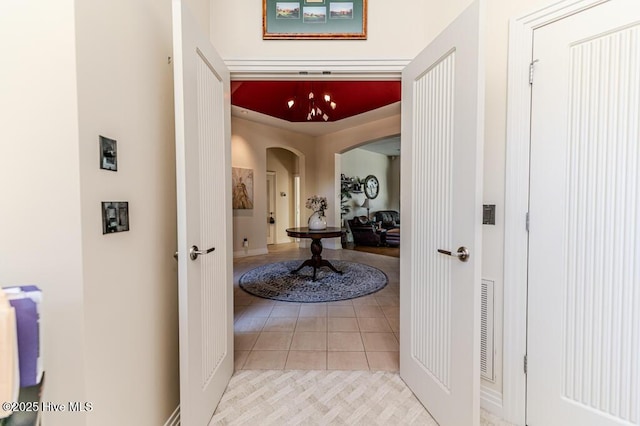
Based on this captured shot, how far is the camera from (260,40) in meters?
1.77

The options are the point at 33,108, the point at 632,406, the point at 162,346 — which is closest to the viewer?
the point at 33,108

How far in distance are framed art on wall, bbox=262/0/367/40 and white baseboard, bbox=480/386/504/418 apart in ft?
7.77

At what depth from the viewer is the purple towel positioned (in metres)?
0.56

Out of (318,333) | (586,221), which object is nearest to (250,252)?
(318,333)

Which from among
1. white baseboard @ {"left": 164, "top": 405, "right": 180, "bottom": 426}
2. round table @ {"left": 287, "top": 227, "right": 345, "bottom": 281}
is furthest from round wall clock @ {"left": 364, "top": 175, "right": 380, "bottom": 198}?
white baseboard @ {"left": 164, "top": 405, "right": 180, "bottom": 426}

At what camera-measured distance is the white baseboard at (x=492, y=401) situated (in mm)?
1452

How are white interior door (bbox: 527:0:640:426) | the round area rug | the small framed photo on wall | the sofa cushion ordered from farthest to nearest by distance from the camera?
the sofa cushion, the round area rug, white interior door (bbox: 527:0:640:426), the small framed photo on wall

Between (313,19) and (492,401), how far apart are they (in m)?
2.65

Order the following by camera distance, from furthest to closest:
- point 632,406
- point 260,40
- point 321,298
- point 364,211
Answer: point 364,211, point 321,298, point 260,40, point 632,406

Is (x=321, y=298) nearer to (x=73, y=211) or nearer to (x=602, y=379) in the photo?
(x=602, y=379)

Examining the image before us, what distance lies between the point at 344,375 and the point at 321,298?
4.89ft

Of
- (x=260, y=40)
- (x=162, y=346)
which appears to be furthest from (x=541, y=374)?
(x=260, y=40)

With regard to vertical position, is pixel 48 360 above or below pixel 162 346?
above
